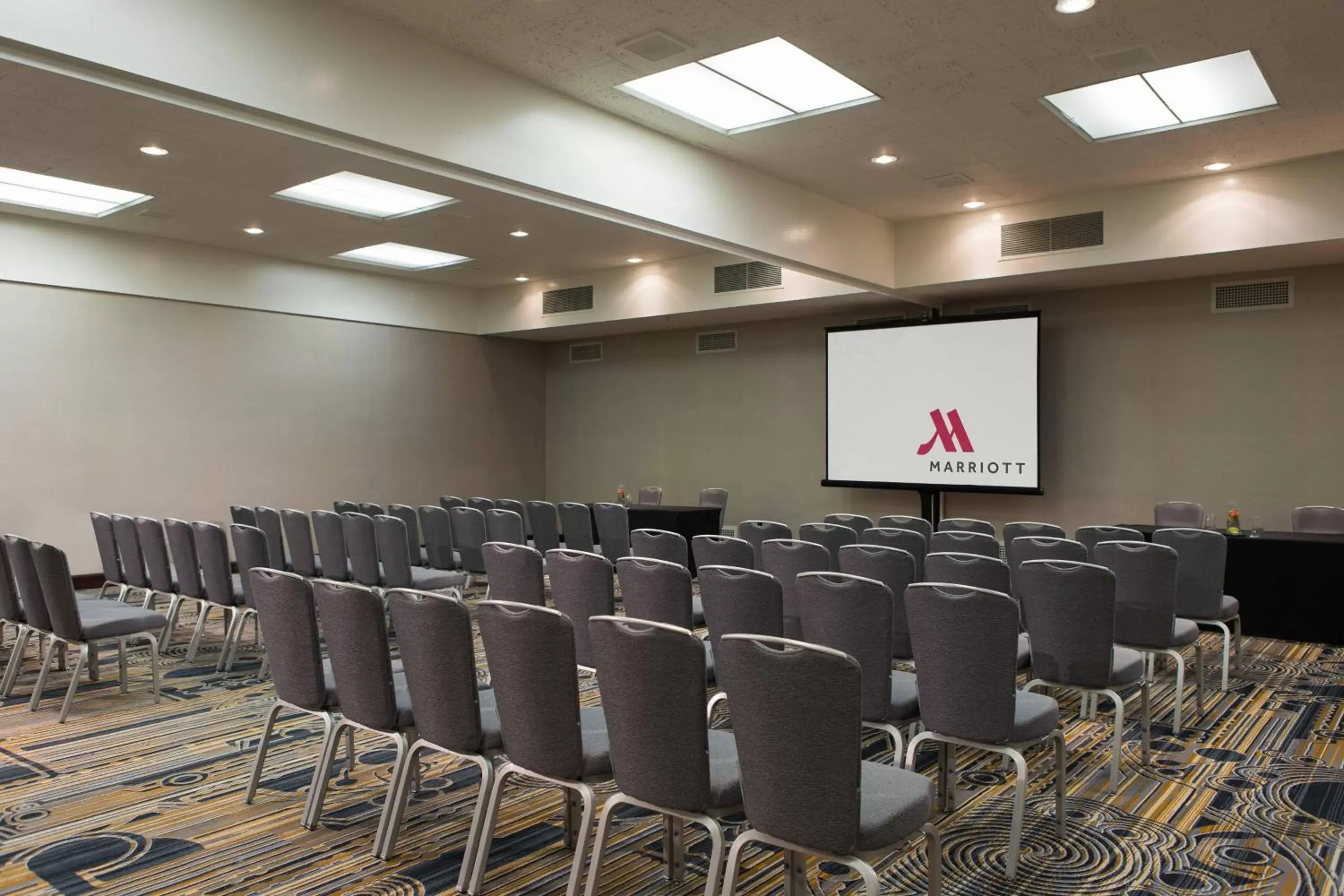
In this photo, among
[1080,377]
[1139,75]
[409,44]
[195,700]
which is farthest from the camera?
[1080,377]

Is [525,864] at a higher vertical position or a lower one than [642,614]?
lower

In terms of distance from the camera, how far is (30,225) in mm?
9594

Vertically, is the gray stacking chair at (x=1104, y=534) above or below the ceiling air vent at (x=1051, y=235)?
below

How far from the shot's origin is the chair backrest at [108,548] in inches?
286

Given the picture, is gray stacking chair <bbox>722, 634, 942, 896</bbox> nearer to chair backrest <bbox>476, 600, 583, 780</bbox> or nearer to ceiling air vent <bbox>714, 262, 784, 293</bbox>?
chair backrest <bbox>476, 600, 583, 780</bbox>

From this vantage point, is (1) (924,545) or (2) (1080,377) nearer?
(1) (924,545)

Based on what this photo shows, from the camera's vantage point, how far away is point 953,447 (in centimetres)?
1034

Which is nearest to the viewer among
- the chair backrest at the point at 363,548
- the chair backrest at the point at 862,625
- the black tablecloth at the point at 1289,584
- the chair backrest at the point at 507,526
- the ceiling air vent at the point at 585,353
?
the chair backrest at the point at 862,625

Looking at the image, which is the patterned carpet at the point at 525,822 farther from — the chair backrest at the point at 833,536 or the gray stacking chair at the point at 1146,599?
the chair backrest at the point at 833,536

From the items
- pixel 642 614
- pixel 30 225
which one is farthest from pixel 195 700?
pixel 30 225

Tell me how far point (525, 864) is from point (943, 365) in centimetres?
821

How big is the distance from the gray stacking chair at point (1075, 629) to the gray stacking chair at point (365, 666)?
8.18 feet

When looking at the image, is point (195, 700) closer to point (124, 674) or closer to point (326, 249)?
point (124, 674)

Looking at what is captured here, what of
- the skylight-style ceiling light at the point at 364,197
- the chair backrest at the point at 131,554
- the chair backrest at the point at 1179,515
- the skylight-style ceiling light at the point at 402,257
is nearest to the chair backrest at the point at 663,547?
the chair backrest at the point at 131,554
